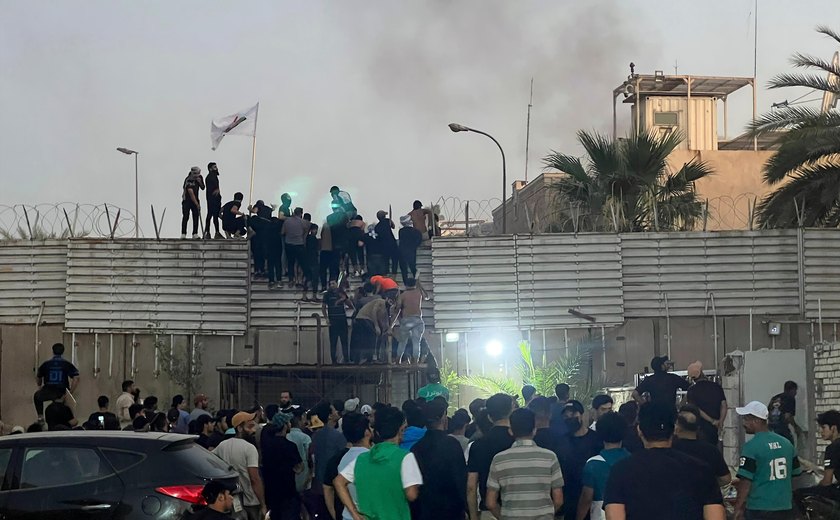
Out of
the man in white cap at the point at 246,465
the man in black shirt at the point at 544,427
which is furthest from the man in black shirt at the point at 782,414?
the man in white cap at the point at 246,465

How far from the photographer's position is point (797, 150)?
24688mm

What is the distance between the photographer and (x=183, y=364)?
81.8 ft

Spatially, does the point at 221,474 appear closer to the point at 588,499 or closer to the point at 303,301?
the point at 588,499

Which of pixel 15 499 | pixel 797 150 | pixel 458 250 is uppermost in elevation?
pixel 797 150

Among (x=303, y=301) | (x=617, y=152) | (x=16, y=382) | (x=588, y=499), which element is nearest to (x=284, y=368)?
(x=303, y=301)

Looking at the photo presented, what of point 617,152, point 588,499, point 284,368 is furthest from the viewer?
point 617,152

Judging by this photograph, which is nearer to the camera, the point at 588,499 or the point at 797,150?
the point at 588,499

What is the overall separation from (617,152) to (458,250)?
4441 mm

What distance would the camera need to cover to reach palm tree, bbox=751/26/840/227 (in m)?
24.0

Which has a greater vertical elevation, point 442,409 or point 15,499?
point 442,409

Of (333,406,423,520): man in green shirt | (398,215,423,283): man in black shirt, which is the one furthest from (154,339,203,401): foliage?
(333,406,423,520): man in green shirt

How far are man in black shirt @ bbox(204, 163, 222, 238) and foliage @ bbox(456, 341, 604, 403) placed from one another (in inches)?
250

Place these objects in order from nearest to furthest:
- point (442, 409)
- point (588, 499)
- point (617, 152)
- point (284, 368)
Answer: point (588, 499) → point (442, 409) → point (284, 368) → point (617, 152)

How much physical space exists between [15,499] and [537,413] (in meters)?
4.02
